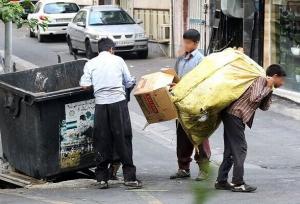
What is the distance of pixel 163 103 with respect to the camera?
246 inches

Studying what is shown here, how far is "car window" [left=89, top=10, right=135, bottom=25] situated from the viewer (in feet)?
65.8

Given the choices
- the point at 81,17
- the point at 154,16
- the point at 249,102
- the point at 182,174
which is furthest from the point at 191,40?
the point at 154,16

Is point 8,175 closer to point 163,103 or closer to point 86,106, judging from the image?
point 86,106

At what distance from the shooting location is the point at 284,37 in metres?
13.1

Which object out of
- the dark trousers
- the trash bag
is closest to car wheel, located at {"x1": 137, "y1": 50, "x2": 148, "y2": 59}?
the dark trousers

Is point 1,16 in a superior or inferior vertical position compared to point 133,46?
superior

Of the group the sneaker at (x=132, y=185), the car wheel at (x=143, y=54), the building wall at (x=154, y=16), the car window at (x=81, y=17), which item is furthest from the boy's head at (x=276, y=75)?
the car window at (x=81, y=17)

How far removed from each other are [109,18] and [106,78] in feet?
46.6

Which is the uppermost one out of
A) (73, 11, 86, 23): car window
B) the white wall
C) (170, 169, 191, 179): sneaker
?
the white wall

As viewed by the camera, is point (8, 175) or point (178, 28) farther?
point (178, 28)

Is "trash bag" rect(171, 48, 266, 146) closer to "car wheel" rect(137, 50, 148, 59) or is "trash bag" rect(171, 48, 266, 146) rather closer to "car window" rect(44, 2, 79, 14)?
"car wheel" rect(137, 50, 148, 59)

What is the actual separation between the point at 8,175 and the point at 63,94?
1409 mm

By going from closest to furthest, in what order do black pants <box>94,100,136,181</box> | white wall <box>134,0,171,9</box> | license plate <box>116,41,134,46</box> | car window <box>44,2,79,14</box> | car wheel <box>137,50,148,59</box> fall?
black pants <box>94,100,136,181</box> → license plate <box>116,41,134,46</box> → car wheel <box>137,50,148,59</box> → white wall <box>134,0,171,9</box> → car window <box>44,2,79,14</box>

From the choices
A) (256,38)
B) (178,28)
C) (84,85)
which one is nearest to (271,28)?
(256,38)
